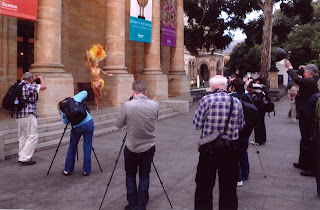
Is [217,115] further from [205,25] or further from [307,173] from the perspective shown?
[205,25]

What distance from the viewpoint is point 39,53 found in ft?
32.2

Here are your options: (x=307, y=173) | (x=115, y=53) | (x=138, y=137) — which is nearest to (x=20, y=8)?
(x=115, y=53)

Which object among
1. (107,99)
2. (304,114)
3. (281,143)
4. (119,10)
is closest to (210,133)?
(304,114)

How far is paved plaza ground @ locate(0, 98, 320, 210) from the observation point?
447cm

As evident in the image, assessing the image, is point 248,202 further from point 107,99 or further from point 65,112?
point 107,99

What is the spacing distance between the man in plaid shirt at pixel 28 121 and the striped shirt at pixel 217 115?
163 inches

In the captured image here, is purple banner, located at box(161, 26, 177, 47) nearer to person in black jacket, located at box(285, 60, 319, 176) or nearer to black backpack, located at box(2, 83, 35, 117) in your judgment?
person in black jacket, located at box(285, 60, 319, 176)

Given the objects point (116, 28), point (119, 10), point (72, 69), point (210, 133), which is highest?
point (119, 10)

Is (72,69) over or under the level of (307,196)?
over

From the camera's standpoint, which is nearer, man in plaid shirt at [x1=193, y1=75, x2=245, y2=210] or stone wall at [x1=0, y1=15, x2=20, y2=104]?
man in plaid shirt at [x1=193, y1=75, x2=245, y2=210]

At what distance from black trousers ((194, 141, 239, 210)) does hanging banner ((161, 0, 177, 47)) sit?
45.9 ft

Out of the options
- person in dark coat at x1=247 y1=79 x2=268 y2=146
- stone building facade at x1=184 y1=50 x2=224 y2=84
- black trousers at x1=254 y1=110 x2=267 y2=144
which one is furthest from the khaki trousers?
stone building facade at x1=184 y1=50 x2=224 y2=84

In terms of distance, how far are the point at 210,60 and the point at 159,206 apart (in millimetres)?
57199

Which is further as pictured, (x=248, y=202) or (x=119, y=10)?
(x=119, y=10)
